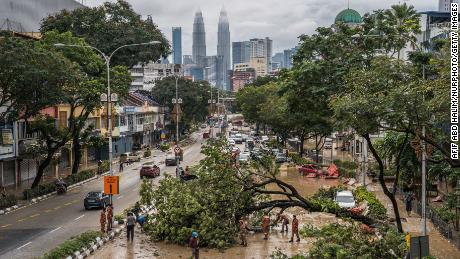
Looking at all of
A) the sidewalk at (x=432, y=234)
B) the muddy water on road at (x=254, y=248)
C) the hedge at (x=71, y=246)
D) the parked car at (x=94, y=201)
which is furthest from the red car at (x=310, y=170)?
the hedge at (x=71, y=246)

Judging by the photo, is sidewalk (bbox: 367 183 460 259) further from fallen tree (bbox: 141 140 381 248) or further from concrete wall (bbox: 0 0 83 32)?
concrete wall (bbox: 0 0 83 32)

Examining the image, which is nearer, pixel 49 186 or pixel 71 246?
pixel 71 246

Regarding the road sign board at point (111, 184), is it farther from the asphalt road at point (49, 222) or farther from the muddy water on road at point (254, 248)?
the muddy water on road at point (254, 248)

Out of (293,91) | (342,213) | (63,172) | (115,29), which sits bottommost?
(63,172)

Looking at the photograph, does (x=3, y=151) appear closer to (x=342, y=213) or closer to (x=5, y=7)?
(x=5, y=7)

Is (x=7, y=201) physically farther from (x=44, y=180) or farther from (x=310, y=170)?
(x=310, y=170)

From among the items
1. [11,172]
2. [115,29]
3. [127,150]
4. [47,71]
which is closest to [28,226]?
[47,71]

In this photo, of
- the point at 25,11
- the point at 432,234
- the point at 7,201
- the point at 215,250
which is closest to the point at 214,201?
the point at 215,250
